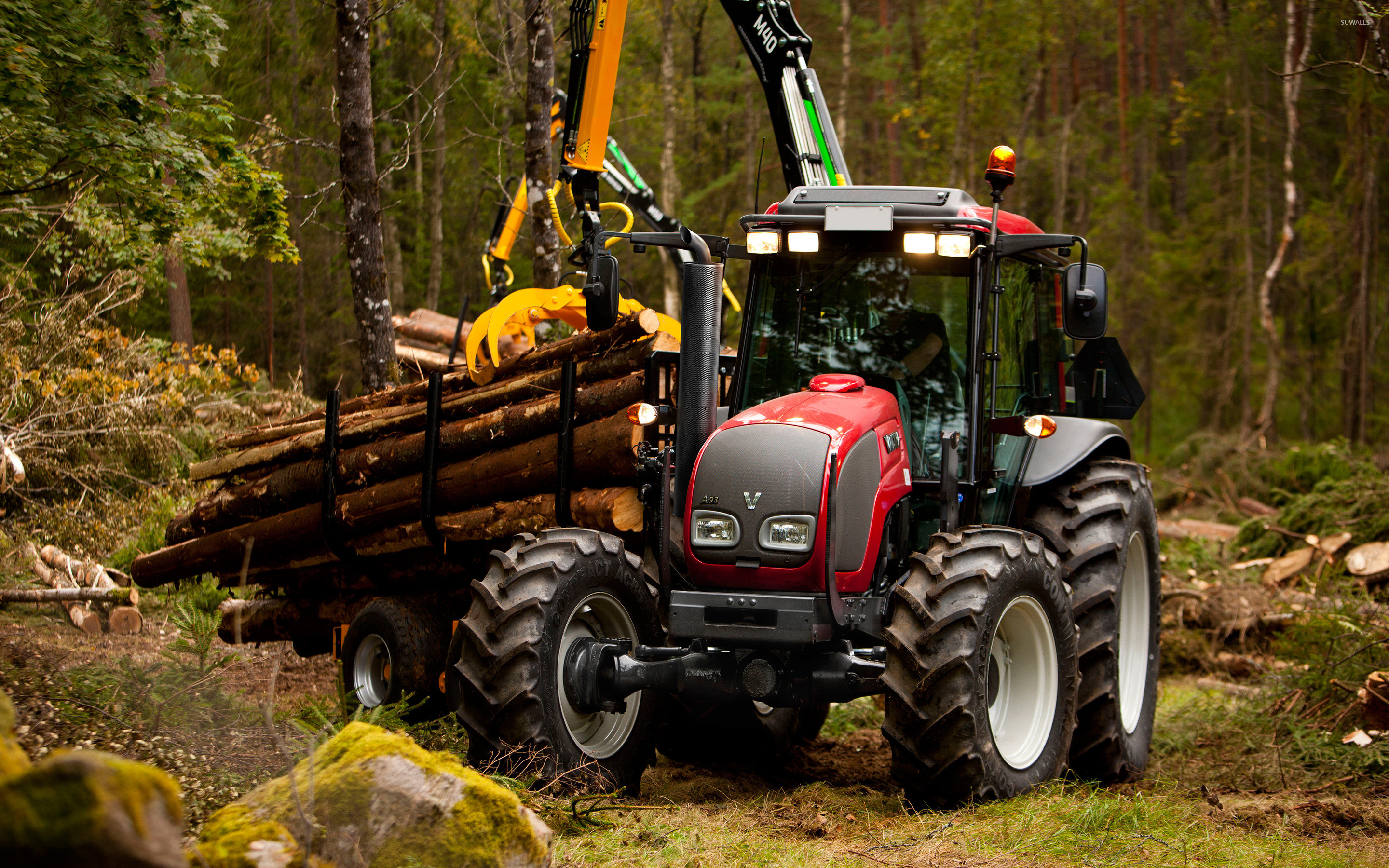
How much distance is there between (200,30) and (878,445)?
5.51m

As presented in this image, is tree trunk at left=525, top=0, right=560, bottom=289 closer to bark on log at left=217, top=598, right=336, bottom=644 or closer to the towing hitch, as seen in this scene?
bark on log at left=217, top=598, right=336, bottom=644

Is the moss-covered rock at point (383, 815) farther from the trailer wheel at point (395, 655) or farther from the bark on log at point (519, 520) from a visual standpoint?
the trailer wheel at point (395, 655)

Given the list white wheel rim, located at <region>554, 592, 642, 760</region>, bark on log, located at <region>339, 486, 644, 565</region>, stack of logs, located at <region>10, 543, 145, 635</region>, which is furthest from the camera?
stack of logs, located at <region>10, 543, 145, 635</region>

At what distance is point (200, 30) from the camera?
8008 millimetres

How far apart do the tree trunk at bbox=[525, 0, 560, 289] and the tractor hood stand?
19.2 ft

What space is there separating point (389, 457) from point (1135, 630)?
488 cm

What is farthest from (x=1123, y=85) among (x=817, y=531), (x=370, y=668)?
(x=817, y=531)

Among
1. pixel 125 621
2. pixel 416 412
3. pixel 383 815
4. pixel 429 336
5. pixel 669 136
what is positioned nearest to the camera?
pixel 383 815

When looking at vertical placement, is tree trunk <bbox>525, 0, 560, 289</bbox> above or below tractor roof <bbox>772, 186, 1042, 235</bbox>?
above

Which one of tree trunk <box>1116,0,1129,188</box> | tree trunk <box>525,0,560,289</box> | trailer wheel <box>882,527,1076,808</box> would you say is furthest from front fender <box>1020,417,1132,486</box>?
tree trunk <box>1116,0,1129,188</box>

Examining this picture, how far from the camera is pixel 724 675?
5.37 metres

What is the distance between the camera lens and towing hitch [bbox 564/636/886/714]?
5.29 metres

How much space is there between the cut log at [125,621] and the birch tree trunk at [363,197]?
261 centimetres

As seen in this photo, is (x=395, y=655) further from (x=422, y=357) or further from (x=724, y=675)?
(x=422, y=357)
